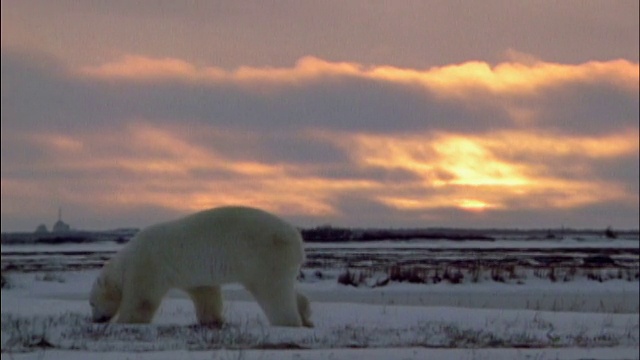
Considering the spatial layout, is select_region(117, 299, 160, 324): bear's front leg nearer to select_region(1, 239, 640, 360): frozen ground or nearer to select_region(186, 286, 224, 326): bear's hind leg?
select_region(1, 239, 640, 360): frozen ground

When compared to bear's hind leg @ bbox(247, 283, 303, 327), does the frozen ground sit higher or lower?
lower

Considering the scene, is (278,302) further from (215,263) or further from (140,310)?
(140,310)

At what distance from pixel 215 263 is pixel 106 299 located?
220 cm

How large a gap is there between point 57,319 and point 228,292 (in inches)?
452

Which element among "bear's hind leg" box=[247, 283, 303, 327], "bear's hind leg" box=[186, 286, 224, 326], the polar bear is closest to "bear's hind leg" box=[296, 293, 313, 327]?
the polar bear

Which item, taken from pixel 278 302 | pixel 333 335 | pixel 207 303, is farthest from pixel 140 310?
pixel 333 335

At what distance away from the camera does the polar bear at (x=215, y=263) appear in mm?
11484

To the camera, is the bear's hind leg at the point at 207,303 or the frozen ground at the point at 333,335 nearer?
the frozen ground at the point at 333,335

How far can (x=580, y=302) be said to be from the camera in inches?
819

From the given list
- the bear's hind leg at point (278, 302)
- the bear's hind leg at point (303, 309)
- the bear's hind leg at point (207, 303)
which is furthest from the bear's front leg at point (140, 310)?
the bear's hind leg at point (303, 309)

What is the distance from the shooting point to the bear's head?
508 inches

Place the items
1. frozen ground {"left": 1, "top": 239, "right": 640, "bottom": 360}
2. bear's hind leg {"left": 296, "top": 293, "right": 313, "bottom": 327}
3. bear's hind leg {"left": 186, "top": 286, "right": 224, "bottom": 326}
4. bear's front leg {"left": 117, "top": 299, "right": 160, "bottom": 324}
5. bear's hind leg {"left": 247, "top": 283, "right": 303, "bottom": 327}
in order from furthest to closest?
bear's hind leg {"left": 186, "top": 286, "right": 224, "bottom": 326} < bear's hind leg {"left": 296, "top": 293, "right": 313, "bottom": 327} < bear's front leg {"left": 117, "top": 299, "right": 160, "bottom": 324} < bear's hind leg {"left": 247, "top": 283, "right": 303, "bottom": 327} < frozen ground {"left": 1, "top": 239, "right": 640, "bottom": 360}

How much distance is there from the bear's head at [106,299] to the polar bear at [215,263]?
0.36 meters

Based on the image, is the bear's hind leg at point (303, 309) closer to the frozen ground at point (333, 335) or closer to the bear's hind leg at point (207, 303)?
the frozen ground at point (333, 335)
